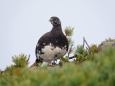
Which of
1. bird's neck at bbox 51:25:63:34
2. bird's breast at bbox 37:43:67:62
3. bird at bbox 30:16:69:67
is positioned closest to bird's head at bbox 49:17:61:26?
Answer: bird at bbox 30:16:69:67

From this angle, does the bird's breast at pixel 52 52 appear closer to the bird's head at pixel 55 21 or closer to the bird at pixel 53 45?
the bird at pixel 53 45

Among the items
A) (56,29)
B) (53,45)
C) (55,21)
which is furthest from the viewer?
(55,21)

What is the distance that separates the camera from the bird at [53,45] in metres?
8.04

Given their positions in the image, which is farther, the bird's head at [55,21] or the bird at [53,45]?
the bird's head at [55,21]

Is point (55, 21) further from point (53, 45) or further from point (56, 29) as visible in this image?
point (53, 45)

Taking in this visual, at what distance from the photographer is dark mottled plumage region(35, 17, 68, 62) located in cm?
804

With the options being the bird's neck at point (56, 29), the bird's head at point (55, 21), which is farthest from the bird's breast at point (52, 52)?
the bird's head at point (55, 21)

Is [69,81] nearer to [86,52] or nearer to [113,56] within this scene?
[113,56]

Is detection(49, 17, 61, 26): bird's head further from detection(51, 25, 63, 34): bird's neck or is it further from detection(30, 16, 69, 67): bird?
detection(51, 25, 63, 34): bird's neck

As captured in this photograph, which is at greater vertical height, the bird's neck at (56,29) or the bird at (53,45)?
the bird's neck at (56,29)

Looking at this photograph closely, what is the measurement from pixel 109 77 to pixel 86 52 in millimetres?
4538

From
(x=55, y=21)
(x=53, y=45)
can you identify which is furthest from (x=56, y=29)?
(x=53, y=45)

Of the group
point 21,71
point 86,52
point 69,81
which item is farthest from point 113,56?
point 86,52

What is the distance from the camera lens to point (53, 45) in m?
8.00
